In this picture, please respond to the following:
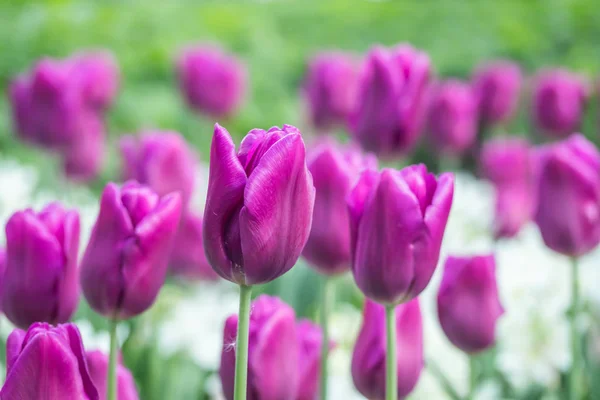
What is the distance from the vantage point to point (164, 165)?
118 centimetres

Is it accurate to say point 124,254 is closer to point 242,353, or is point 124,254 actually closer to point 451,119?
point 242,353

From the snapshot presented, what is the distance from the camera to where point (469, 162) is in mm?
3203

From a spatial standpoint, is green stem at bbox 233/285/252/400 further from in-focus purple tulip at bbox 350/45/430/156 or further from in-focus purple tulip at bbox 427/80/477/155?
in-focus purple tulip at bbox 427/80/477/155

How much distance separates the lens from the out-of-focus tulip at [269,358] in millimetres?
647

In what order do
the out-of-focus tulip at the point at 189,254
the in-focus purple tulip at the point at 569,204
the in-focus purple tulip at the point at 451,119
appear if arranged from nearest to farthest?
the in-focus purple tulip at the point at 569,204
the out-of-focus tulip at the point at 189,254
the in-focus purple tulip at the point at 451,119

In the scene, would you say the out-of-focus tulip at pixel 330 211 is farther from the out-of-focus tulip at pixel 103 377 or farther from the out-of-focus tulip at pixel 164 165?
the out-of-focus tulip at pixel 164 165

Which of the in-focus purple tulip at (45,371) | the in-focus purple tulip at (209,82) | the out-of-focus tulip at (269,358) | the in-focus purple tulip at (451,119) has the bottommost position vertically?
the in-focus purple tulip at (451,119)

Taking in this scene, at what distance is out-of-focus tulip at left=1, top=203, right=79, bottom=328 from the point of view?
657 mm

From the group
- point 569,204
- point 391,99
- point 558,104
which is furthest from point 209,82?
point 569,204

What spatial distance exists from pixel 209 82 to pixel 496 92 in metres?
0.77

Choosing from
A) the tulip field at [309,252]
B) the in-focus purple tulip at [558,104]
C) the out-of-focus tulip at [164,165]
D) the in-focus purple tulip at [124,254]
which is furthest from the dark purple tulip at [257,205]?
the in-focus purple tulip at [558,104]

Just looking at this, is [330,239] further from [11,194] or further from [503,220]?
[11,194]

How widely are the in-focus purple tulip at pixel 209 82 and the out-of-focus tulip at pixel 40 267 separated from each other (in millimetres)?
1626

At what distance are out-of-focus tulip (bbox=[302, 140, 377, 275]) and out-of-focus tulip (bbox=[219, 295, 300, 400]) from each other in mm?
141
